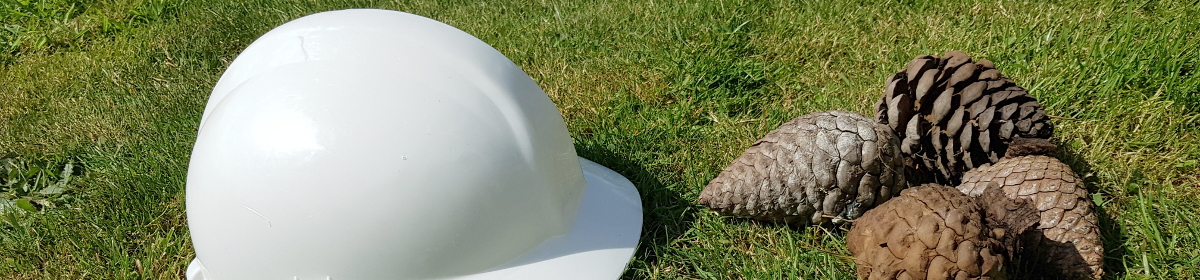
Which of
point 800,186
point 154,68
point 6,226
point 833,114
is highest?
point 833,114

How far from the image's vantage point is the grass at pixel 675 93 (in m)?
2.31

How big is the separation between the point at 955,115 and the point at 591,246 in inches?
44.8

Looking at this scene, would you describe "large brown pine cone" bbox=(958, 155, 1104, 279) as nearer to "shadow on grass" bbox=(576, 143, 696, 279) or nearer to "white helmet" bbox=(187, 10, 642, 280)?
"shadow on grass" bbox=(576, 143, 696, 279)

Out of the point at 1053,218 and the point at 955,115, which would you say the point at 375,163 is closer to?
the point at 955,115

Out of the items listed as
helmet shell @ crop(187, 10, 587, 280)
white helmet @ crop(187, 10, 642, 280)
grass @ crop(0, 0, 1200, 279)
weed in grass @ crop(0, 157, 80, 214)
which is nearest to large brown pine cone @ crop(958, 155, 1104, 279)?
grass @ crop(0, 0, 1200, 279)

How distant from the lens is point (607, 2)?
13.2 ft

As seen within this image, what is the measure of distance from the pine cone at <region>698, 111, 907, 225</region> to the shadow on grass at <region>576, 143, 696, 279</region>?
0.21 metres

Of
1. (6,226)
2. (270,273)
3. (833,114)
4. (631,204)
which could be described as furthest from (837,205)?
(6,226)

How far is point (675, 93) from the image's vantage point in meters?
3.19

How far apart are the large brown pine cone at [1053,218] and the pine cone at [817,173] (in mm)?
280

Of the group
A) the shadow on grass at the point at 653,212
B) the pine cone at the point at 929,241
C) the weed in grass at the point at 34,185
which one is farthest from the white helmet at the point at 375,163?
the weed in grass at the point at 34,185

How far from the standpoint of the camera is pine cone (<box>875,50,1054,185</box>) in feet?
7.09

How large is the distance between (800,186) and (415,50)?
1.15 m

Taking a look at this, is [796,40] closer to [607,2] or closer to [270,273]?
[607,2]
